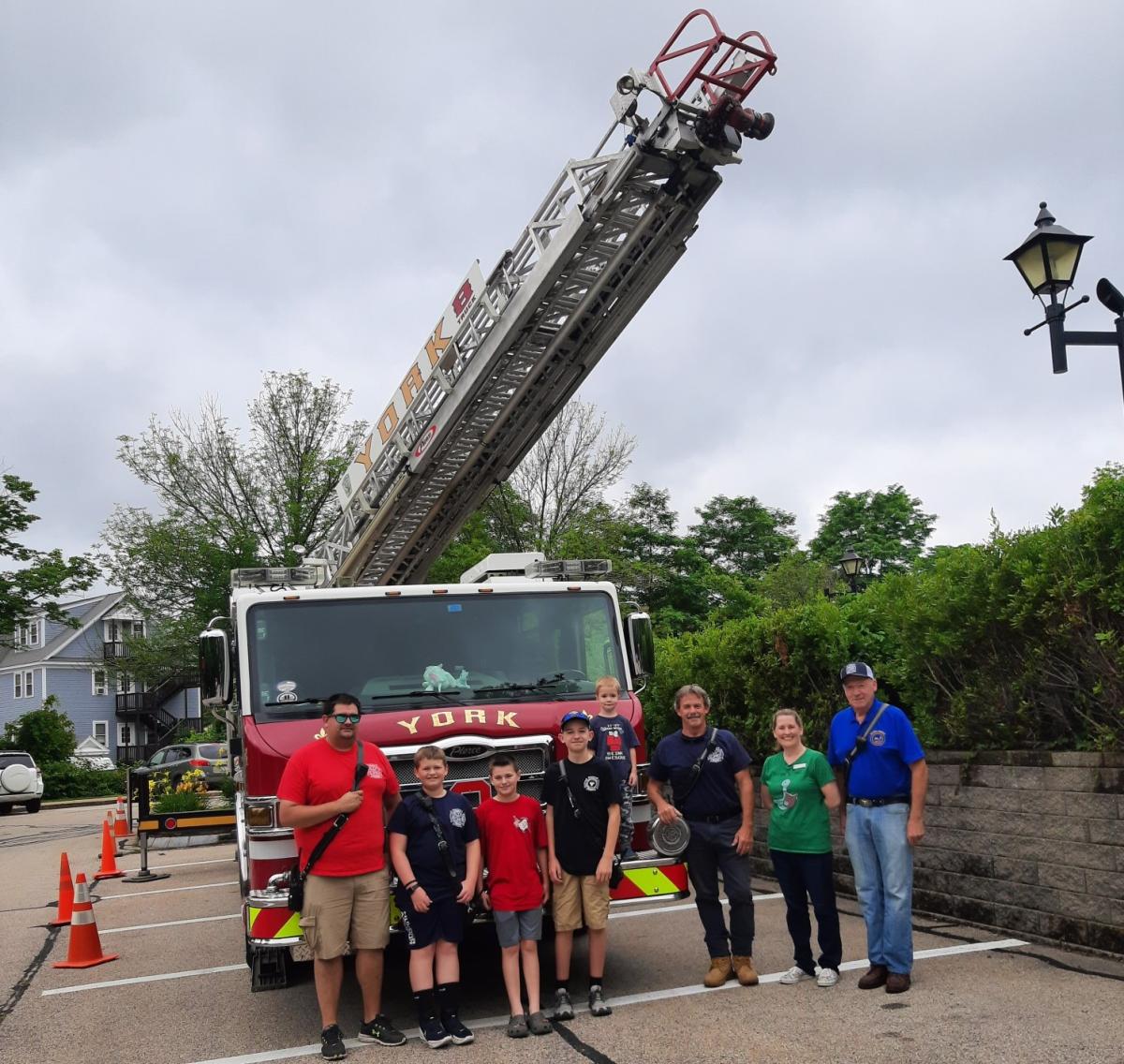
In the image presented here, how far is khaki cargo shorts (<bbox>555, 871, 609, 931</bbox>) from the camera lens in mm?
5957

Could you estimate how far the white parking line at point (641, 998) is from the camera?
550cm

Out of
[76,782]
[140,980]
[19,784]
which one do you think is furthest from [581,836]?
[76,782]

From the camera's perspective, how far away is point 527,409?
9.78 m

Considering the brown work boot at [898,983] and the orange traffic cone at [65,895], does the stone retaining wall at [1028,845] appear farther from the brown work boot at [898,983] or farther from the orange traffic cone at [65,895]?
the orange traffic cone at [65,895]

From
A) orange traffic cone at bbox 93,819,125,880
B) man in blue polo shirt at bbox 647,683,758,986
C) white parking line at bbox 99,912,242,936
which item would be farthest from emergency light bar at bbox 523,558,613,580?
orange traffic cone at bbox 93,819,125,880

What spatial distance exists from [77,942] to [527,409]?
5.37 metres

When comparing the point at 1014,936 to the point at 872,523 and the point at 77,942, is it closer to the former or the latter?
the point at 77,942

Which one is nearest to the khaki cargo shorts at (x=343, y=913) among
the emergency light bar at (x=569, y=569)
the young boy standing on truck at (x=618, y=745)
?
the young boy standing on truck at (x=618, y=745)

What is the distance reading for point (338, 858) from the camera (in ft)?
18.1

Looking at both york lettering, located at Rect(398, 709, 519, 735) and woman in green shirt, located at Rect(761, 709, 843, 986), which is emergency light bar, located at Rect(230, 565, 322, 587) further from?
woman in green shirt, located at Rect(761, 709, 843, 986)

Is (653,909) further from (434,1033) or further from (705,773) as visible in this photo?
(434,1033)

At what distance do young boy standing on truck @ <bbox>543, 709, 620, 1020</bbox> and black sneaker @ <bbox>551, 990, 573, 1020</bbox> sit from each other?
0.02 metres

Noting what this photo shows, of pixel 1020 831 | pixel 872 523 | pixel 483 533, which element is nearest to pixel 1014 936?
pixel 1020 831

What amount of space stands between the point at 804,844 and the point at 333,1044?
267 centimetres
